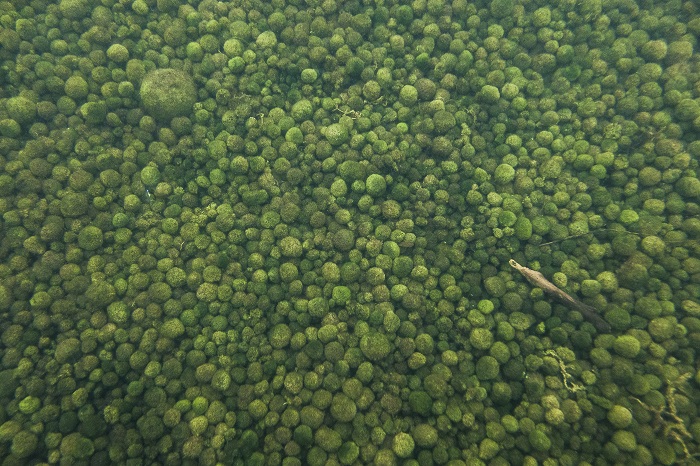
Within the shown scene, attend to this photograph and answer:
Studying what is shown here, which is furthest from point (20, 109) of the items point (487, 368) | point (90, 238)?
point (487, 368)

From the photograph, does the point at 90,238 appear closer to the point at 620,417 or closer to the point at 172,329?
the point at 172,329

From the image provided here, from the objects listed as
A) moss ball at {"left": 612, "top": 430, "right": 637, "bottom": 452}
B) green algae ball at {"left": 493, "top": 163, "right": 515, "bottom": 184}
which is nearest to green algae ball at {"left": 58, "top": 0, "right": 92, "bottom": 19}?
green algae ball at {"left": 493, "top": 163, "right": 515, "bottom": 184}

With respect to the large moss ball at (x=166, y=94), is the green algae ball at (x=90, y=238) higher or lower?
lower

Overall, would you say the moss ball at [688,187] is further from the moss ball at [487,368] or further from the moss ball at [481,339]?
the moss ball at [487,368]

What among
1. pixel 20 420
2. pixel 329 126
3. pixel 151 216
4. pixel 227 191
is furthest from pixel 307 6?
pixel 20 420

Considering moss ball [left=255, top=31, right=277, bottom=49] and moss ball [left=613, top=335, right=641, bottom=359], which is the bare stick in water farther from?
moss ball [left=255, top=31, right=277, bottom=49]

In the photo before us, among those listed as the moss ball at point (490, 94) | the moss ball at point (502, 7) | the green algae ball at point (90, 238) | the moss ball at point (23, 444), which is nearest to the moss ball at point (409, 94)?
the moss ball at point (490, 94)

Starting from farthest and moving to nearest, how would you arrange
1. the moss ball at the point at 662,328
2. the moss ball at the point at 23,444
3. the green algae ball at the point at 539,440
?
the moss ball at the point at 662,328, the green algae ball at the point at 539,440, the moss ball at the point at 23,444
